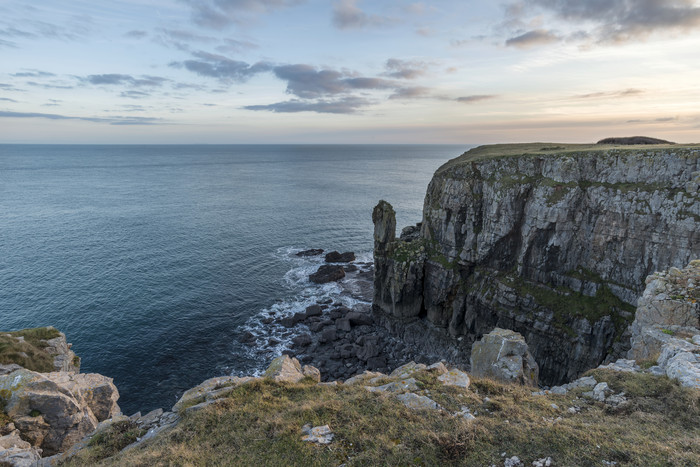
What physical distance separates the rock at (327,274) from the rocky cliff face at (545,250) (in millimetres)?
15075

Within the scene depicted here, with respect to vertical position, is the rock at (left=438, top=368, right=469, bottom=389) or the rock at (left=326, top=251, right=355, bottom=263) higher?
the rock at (left=438, top=368, right=469, bottom=389)

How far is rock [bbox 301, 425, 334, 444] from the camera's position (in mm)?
13523

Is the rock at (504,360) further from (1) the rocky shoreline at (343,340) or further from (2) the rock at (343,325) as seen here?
(2) the rock at (343,325)

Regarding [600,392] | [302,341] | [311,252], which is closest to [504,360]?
[600,392]

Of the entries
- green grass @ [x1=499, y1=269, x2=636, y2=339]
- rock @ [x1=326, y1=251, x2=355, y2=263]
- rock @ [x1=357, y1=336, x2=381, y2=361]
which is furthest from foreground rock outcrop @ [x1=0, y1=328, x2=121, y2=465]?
rock @ [x1=326, y1=251, x2=355, y2=263]

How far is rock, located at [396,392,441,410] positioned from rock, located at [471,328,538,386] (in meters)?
8.42

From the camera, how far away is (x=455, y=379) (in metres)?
17.9

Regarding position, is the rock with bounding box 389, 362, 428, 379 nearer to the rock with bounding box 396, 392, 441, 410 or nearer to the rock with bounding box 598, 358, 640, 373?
the rock with bounding box 396, 392, 441, 410

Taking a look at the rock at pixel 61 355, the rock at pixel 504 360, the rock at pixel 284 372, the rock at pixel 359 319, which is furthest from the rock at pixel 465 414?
the rock at pixel 359 319

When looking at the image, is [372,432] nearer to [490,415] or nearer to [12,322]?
[490,415]

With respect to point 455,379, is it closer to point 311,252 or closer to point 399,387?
point 399,387

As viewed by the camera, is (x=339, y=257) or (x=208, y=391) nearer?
(x=208, y=391)

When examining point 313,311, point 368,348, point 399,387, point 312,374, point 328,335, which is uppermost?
point 399,387

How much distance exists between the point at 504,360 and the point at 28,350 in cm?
3421
